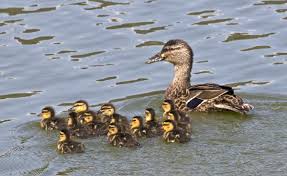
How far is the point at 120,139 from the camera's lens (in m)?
10.3

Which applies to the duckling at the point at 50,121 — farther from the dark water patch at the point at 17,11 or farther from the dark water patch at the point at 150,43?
the dark water patch at the point at 17,11

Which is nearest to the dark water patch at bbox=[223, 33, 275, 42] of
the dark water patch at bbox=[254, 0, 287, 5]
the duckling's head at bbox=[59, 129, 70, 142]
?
the dark water patch at bbox=[254, 0, 287, 5]

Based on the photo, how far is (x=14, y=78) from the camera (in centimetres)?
1340

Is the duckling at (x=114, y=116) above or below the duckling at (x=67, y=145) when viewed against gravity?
above

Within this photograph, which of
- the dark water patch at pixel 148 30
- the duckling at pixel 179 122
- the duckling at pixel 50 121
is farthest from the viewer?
the dark water patch at pixel 148 30

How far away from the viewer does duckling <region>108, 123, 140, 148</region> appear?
10.3 metres

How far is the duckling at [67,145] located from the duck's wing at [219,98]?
1.91 meters

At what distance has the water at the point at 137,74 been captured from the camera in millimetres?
10023

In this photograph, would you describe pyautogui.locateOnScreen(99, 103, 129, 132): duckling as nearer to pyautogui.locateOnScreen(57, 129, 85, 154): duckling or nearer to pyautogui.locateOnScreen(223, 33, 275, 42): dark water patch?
pyautogui.locateOnScreen(57, 129, 85, 154): duckling

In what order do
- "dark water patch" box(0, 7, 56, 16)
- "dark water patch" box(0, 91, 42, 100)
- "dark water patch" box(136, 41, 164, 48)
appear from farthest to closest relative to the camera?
"dark water patch" box(0, 7, 56, 16)
"dark water patch" box(136, 41, 164, 48)
"dark water patch" box(0, 91, 42, 100)

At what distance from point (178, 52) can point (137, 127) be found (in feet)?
7.00

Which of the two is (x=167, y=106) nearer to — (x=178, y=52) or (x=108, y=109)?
(x=108, y=109)

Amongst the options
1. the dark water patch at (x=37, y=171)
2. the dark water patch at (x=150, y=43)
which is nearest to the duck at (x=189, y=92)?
the dark water patch at (x=150, y=43)

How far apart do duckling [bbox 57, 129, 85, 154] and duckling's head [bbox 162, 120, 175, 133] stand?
0.85 m
